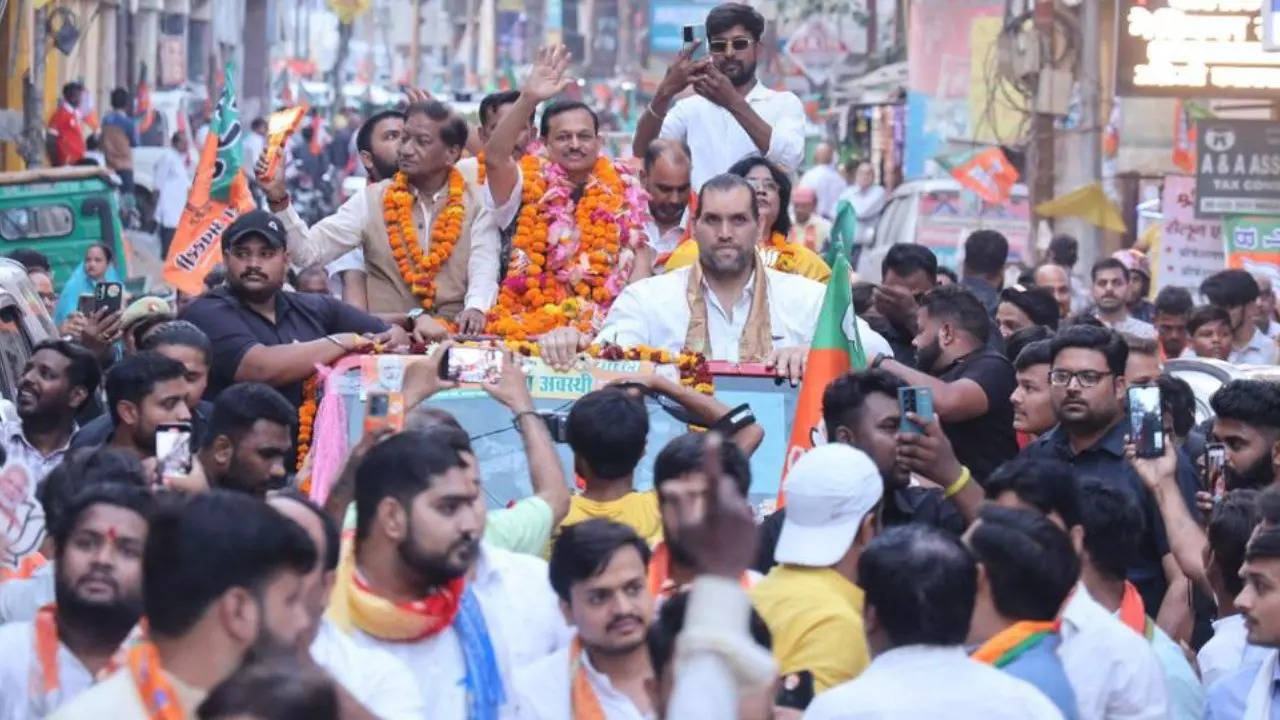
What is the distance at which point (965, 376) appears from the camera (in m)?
9.82

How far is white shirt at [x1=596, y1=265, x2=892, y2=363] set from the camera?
9.87 meters

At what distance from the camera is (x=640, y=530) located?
24.8 ft

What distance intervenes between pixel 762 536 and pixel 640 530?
348 mm

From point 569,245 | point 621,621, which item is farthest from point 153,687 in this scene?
point 569,245

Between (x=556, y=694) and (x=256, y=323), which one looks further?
(x=256, y=323)

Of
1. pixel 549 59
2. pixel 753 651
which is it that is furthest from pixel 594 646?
pixel 549 59

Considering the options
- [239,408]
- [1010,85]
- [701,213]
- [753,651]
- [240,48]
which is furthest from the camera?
[240,48]

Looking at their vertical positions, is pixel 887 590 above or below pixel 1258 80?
below

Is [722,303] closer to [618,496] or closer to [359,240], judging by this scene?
[359,240]

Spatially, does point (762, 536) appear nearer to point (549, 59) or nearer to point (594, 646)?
point (594, 646)

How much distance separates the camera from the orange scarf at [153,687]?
4863 mm

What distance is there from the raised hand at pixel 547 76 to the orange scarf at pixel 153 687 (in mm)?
6047

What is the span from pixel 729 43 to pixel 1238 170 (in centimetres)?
1014

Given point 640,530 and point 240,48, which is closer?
point 640,530
